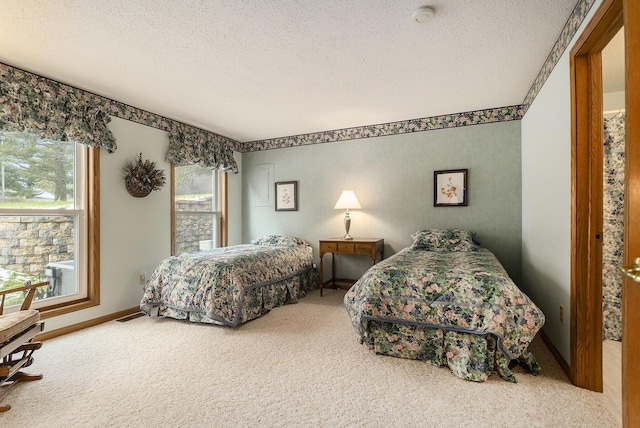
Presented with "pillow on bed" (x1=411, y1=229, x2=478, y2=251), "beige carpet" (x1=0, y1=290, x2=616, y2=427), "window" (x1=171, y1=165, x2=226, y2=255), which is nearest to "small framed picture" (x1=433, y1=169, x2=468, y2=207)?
"pillow on bed" (x1=411, y1=229, x2=478, y2=251)

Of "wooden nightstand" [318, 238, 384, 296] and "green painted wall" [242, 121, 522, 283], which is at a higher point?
"green painted wall" [242, 121, 522, 283]

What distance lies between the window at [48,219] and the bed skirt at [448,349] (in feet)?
9.53

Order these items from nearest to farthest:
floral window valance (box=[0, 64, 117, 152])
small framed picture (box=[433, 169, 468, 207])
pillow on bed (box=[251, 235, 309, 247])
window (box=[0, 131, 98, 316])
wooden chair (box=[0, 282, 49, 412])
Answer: wooden chair (box=[0, 282, 49, 412]) → floral window valance (box=[0, 64, 117, 152]) → window (box=[0, 131, 98, 316]) → small framed picture (box=[433, 169, 468, 207]) → pillow on bed (box=[251, 235, 309, 247])

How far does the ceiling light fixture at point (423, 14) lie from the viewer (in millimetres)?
1954

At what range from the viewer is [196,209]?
4645 mm

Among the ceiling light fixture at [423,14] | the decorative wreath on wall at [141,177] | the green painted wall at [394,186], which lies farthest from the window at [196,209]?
the ceiling light fixture at [423,14]

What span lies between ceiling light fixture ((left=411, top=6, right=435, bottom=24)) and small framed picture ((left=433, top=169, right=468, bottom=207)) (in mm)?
2360

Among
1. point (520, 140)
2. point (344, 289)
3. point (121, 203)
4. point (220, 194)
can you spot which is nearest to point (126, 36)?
point (121, 203)

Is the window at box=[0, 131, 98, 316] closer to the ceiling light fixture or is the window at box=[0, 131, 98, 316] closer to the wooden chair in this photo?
the wooden chair

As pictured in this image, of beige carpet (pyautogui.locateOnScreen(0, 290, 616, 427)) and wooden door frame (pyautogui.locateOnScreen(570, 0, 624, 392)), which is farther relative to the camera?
wooden door frame (pyautogui.locateOnScreen(570, 0, 624, 392))

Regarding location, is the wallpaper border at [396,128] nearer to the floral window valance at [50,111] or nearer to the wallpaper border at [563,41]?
the wallpaper border at [563,41]

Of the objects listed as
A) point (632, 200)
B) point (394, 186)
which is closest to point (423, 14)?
point (632, 200)

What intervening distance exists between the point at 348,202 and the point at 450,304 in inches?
93.2

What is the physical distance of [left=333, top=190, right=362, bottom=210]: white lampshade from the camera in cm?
436
